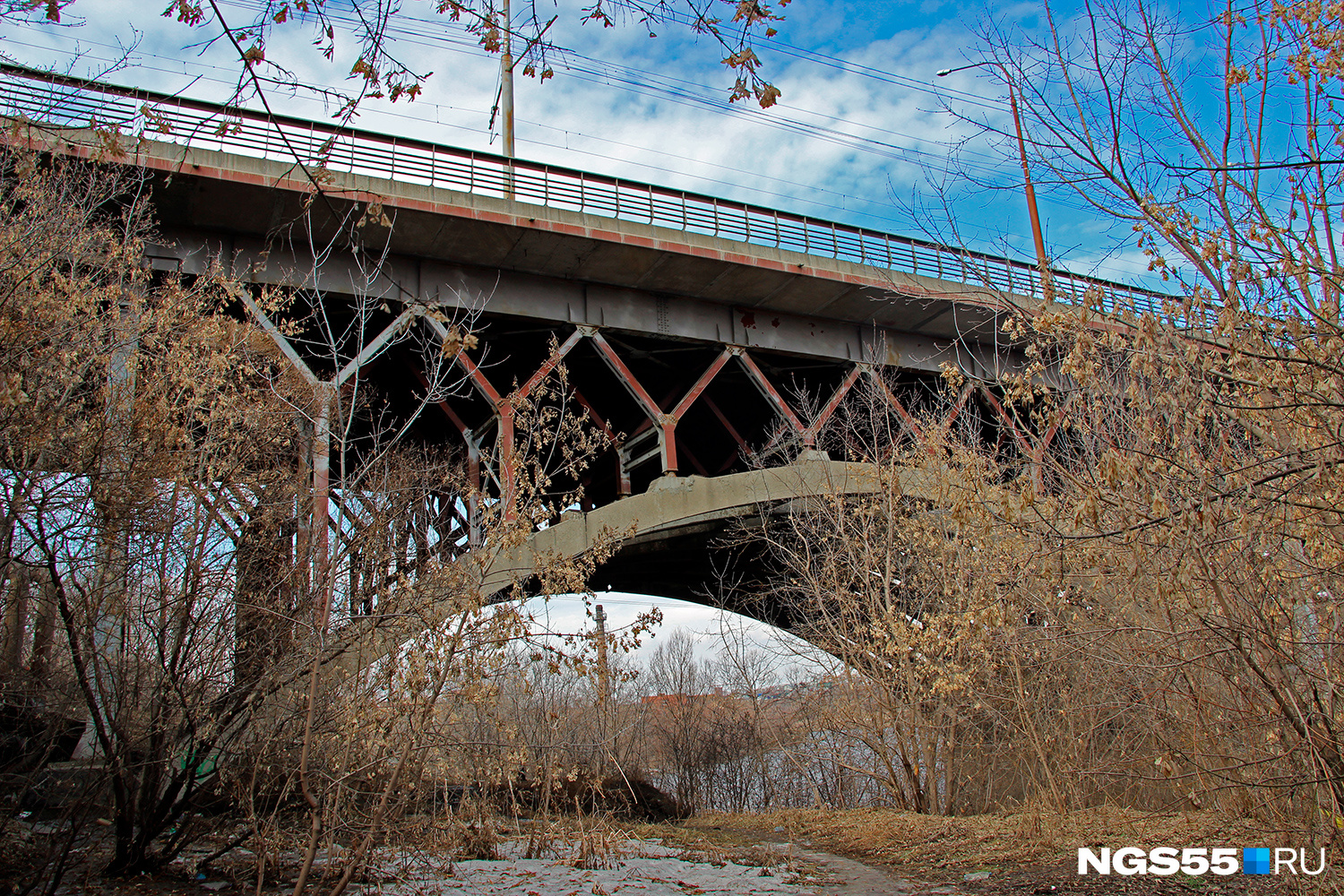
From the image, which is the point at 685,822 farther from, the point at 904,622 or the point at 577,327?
the point at 577,327

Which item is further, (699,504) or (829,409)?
(829,409)

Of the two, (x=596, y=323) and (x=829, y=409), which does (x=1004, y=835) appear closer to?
(x=829, y=409)

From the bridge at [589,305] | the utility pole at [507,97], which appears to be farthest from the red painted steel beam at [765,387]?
the utility pole at [507,97]

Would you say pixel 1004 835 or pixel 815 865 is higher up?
pixel 1004 835

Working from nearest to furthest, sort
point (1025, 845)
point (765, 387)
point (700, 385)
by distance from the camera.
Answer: point (1025, 845) → point (700, 385) → point (765, 387)

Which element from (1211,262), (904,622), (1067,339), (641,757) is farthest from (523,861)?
(641,757)

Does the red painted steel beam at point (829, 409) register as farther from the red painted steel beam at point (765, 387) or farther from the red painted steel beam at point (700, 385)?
the red painted steel beam at point (700, 385)

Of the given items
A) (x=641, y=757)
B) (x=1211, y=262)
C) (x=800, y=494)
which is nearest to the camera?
(x=1211, y=262)


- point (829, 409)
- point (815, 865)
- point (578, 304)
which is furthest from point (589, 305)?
point (815, 865)

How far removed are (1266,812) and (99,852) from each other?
9093 millimetres

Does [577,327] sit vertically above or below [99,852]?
above

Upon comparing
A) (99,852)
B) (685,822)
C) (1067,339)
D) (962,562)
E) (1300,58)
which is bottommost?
(685,822)

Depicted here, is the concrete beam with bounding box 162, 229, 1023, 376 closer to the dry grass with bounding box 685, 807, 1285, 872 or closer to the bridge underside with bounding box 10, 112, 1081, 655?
the bridge underside with bounding box 10, 112, 1081, 655

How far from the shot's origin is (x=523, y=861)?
33.8 feet
